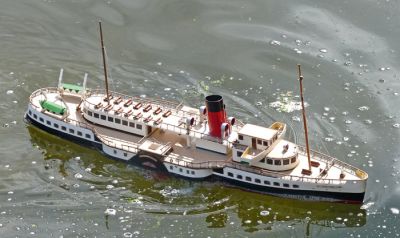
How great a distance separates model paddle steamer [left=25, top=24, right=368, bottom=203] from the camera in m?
46.0

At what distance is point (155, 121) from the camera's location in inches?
1948

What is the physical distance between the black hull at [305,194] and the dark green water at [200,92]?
43cm

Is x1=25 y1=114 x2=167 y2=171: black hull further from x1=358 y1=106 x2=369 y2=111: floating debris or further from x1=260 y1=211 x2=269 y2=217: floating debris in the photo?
x1=358 y1=106 x2=369 y2=111: floating debris

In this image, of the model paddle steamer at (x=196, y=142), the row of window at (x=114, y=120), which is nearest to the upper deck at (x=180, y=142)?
the model paddle steamer at (x=196, y=142)

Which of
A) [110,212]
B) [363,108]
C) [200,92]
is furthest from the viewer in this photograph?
[200,92]

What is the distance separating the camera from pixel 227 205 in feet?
153

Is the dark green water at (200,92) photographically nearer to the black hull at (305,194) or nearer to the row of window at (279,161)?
the black hull at (305,194)

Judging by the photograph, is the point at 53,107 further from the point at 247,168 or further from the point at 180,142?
the point at 247,168

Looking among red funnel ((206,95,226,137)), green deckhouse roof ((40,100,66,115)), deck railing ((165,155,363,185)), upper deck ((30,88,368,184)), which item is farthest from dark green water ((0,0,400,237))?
red funnel ((206,95,226,137))

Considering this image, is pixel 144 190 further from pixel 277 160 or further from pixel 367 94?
pixel 367 94

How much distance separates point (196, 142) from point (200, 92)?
8591 mm

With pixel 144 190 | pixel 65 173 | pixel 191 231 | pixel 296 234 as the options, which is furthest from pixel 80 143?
pixel 296 234

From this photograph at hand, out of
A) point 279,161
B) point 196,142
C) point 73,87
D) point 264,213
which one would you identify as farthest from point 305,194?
point 73,87

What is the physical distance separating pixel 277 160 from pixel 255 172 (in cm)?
159
